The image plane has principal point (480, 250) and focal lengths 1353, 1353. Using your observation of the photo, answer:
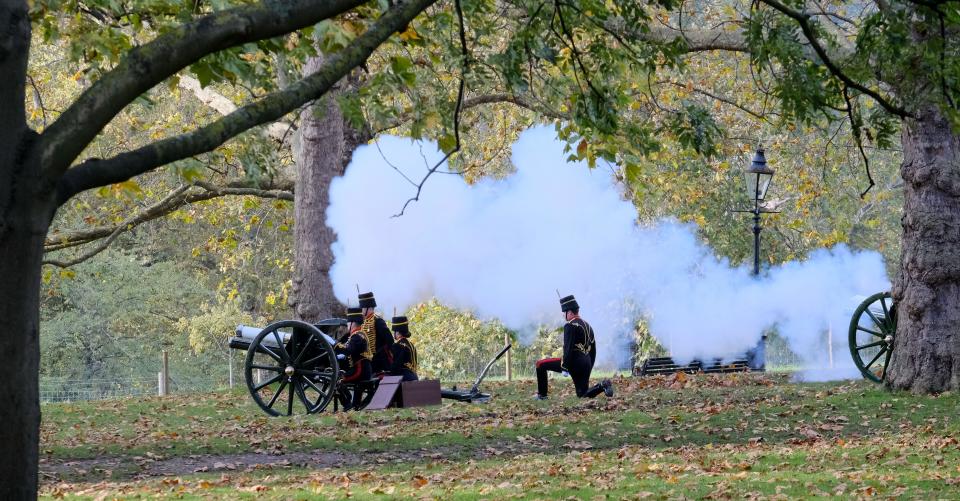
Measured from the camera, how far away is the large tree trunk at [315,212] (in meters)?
23.1

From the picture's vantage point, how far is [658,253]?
32875 mm

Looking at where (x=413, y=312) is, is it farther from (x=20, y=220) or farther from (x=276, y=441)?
(x=20, y=220)

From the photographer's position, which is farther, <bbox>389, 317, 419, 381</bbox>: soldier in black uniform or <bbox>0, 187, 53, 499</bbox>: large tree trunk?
<bbox>389, 317, 419, 381</bbox>: soldier in black uniform

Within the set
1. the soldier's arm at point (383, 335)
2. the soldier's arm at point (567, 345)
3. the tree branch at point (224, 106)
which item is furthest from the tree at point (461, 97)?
the tree branch at point (224, 106)

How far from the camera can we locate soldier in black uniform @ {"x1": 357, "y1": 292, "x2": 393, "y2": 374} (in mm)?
19375

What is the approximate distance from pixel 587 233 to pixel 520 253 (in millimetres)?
3856

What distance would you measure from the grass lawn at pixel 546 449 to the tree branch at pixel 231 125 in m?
3.41

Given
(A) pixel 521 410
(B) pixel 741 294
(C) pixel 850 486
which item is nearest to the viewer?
(C) pixel 850 486

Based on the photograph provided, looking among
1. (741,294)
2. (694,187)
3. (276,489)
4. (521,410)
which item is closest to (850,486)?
(276,489)

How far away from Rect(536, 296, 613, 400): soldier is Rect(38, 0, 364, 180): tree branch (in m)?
12.6

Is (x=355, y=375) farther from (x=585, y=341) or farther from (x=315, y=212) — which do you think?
(x=315, y=212)

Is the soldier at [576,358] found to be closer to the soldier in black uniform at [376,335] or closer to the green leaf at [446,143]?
the soldier in black uniform at [376,335]

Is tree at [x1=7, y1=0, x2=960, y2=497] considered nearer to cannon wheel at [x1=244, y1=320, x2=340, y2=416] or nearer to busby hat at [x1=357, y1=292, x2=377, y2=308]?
cannon wheel at [x1=244, y1=320, x2=340, y2=416]

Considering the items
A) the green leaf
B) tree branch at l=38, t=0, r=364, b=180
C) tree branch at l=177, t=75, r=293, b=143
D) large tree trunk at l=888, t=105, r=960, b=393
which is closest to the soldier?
large tree trunk at l=888, t=105, r=960, b=393
